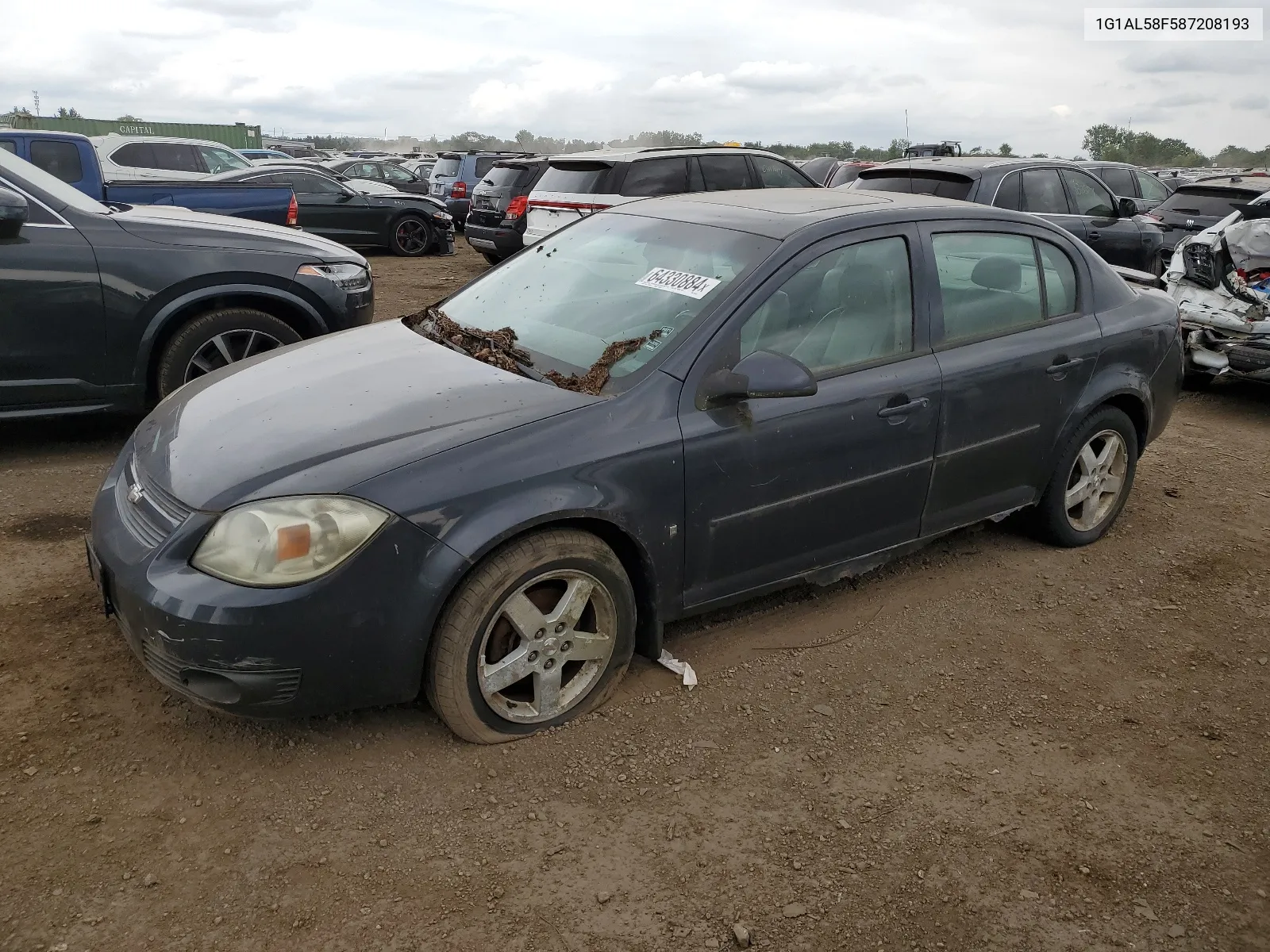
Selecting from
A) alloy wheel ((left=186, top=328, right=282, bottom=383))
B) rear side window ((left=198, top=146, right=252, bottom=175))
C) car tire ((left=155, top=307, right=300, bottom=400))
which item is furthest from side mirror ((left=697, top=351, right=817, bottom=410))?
rear side window ((left=198, top=146, right=252, bottom=175))

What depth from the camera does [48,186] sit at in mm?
5438

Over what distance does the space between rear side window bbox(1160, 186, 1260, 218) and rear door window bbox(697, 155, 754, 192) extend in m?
5.46

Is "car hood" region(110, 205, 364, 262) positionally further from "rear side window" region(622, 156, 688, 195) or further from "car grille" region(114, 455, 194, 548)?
"rear side window" region(622, 156, 688, 195)

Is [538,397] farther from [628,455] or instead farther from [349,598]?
[349,598]

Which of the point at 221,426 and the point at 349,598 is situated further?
the point at 221,426

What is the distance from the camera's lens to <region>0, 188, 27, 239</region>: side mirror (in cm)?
485

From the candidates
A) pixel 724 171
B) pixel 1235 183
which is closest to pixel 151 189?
pixel 724 171

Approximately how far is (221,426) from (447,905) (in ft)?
5.43

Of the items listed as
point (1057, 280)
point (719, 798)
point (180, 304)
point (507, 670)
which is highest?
point (1057, 280)

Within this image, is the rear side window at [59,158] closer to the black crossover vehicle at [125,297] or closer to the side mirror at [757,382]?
the black crossover vehicle at [125,297]

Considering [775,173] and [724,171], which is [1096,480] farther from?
[775,173]

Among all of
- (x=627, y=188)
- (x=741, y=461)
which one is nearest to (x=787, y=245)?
(x=741, y=461)

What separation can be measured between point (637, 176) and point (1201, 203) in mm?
6997

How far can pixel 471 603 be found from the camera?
9.45 feet
